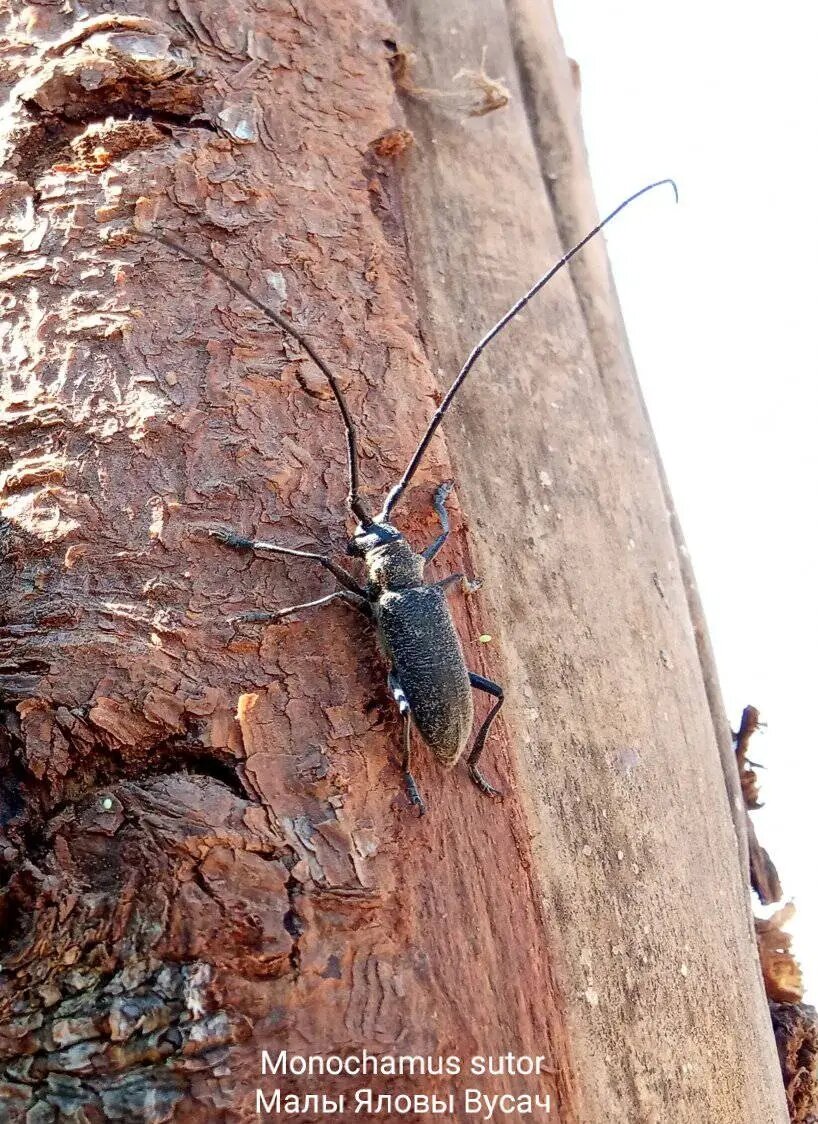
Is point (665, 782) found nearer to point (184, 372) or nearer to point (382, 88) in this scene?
point (184, 372)

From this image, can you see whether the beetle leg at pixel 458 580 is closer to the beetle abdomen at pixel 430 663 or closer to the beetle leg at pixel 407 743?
the beetle abdomen at pixel 430 663

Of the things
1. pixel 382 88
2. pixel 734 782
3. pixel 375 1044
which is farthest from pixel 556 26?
pixel 375 1044

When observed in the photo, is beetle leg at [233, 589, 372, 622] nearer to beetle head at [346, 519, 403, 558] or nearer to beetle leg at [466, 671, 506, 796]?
beetle head at [346, 519, 403, 558]

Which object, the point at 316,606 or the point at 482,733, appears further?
the point at 482,733

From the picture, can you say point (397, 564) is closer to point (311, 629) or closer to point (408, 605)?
point (408, 605)

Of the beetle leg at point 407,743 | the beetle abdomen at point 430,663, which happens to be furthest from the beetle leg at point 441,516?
the beetle leg at point 407,743

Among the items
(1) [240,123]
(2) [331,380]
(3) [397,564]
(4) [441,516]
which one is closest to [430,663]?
(3) [397,564]

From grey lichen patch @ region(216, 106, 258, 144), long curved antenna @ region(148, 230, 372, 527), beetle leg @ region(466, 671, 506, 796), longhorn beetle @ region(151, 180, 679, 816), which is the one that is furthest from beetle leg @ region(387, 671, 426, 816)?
grey lichen patch @ region(216, 106, 258, 144)
